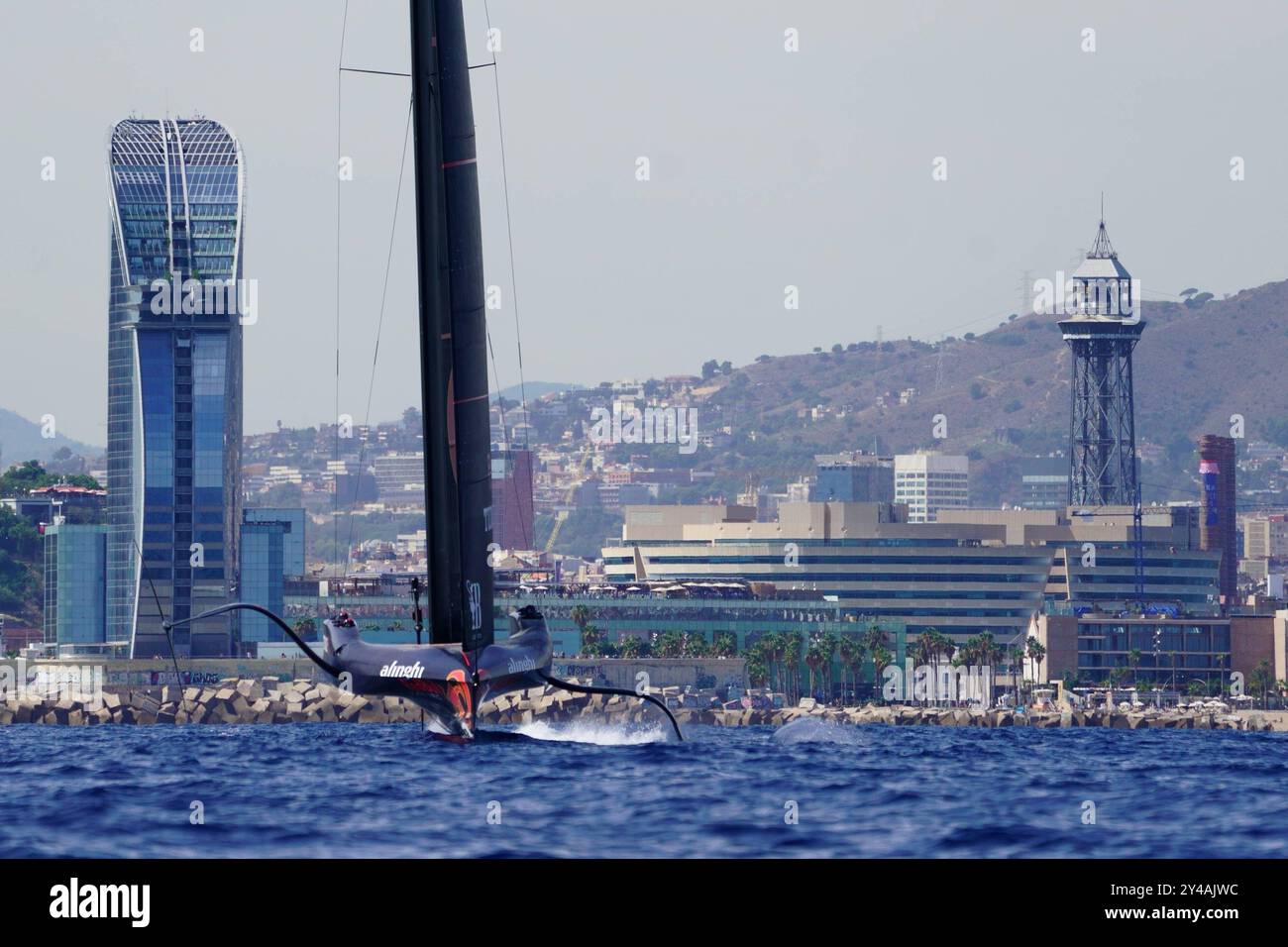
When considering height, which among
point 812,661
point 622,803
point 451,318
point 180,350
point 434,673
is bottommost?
point 812,661

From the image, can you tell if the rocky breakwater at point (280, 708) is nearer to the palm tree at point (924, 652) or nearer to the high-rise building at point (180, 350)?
the high-rise building at point (180, 350)

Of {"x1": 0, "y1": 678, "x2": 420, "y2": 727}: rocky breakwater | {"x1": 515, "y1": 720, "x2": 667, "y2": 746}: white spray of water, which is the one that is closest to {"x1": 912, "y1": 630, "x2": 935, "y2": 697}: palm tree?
{"x1": 0, "y1": 678, "x2": 420, "y2": 727}: rocky breakwater

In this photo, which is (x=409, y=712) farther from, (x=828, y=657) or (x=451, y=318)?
(x=828, y=657)

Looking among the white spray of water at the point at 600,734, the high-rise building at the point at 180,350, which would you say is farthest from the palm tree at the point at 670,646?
the white spray of water at the point at 600,734

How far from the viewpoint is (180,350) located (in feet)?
618

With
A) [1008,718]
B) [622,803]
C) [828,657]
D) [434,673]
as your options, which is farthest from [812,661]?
[622,803]

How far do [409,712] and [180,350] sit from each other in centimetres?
8821

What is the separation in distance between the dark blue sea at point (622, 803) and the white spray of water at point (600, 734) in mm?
1572

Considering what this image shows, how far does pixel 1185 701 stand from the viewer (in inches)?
Answer: 7072

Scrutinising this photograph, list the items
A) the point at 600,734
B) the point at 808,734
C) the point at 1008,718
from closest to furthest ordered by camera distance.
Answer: the point at 600,734
the point at 808,734
the point at 1008,718

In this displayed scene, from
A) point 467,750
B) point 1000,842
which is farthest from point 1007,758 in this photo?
point 1000,842

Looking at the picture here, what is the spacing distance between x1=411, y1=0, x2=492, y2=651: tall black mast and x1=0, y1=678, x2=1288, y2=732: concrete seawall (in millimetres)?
35842

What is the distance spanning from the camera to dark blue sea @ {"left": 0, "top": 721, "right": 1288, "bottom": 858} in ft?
91.1
